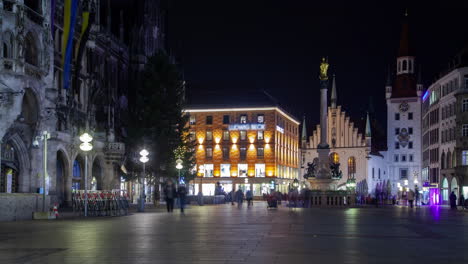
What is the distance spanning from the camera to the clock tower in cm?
13325

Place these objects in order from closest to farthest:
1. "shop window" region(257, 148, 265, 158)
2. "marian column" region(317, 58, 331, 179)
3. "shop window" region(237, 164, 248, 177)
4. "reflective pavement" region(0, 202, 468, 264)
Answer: "reflective pavement" region(0, 202, 468, 264) → "marian column" region(317, 58, 331, 179) → "shop window" region(257, 148, 265, 158) → "shop window" region(237, 164, 248, 177)

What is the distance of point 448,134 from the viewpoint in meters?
84.1

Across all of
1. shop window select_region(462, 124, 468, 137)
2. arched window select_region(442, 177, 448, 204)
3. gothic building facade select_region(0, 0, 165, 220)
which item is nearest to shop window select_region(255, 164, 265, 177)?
arched window select_region(442, 177, 448, 204)

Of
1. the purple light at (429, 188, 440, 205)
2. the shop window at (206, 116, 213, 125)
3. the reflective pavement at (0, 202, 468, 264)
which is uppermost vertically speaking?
the shop window at (206, 116, 213, 125)

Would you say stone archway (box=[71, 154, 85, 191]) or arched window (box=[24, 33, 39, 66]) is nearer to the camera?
arched window (box=[24, 33, 39, 66])

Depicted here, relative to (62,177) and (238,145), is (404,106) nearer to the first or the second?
(238,145)

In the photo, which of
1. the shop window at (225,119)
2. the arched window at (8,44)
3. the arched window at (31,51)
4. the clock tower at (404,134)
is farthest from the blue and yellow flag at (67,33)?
the clock tower at (404,134)

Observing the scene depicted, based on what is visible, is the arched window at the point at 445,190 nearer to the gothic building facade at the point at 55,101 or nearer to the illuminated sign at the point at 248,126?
the illuminated sign at the point at 248,126

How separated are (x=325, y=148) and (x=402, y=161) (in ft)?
245

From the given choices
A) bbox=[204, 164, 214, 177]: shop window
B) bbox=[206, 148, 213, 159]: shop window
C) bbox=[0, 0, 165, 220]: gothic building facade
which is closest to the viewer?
bbox=[0, 0, 165, 220]: gothic building facade

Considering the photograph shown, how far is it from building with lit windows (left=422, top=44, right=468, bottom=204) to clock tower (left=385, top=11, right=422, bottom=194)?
105ft

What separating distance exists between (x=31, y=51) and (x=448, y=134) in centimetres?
5918

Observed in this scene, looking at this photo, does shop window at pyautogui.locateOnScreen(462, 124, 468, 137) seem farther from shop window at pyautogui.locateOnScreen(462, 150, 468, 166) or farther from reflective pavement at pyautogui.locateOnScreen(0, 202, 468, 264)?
reflective pavement at pyautogui.locateOnScreen(0, 202, 468, 264)

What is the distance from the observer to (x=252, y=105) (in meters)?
111
